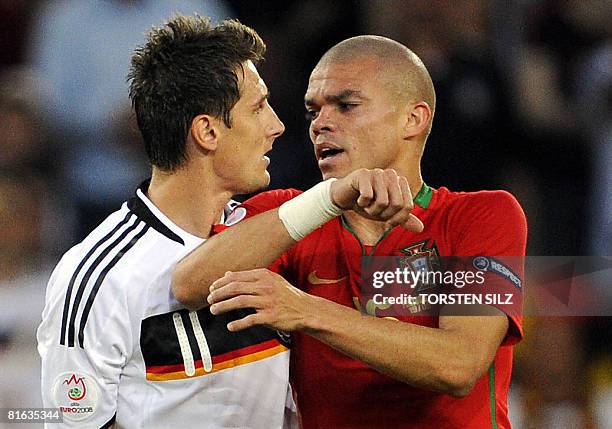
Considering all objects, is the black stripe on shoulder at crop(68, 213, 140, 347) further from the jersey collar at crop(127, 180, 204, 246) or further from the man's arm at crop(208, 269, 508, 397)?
the man's arm at crop(208, 269, 508, 397)


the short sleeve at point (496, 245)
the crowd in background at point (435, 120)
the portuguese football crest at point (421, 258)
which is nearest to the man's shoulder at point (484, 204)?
the short sleeve at point (496, 245)

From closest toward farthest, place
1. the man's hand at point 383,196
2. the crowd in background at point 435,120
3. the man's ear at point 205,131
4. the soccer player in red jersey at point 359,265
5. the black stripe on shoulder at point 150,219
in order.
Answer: the man's hand at point 383,196
the soccer player in red jersey at point 359,265
the black stripe on shoulder at point 150,219
the man's ear at point 205,131
the crowd in background at point 435,120

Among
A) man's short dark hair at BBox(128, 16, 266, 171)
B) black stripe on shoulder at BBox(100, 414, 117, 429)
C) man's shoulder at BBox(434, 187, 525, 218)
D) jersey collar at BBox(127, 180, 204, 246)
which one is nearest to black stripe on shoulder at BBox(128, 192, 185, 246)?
jersey collar at BBox(127, 180, 204, 246)

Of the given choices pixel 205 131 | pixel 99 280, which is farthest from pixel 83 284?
pixel 205 131

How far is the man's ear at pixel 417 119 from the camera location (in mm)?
3047

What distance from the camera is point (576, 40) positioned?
498cm

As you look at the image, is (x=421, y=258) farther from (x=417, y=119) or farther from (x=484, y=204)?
(x=417, y=119)

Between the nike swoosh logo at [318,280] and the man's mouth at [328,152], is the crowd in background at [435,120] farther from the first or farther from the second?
the nike swoosh logo at [318,280]

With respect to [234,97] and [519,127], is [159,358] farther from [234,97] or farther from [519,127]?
[519,127]

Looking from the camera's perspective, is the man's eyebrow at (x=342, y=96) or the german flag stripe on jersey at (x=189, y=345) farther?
the man's eyebrow at (x=342, y=96)

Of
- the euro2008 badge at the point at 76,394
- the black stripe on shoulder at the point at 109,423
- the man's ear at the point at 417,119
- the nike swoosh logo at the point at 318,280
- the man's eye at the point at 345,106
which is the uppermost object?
the man's eye at the point at 345,106

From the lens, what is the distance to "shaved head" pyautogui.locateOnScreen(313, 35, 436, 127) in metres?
3.02

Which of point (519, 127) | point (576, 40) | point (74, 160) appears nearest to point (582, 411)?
point (519, 127)

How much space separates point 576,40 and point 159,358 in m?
3.16
